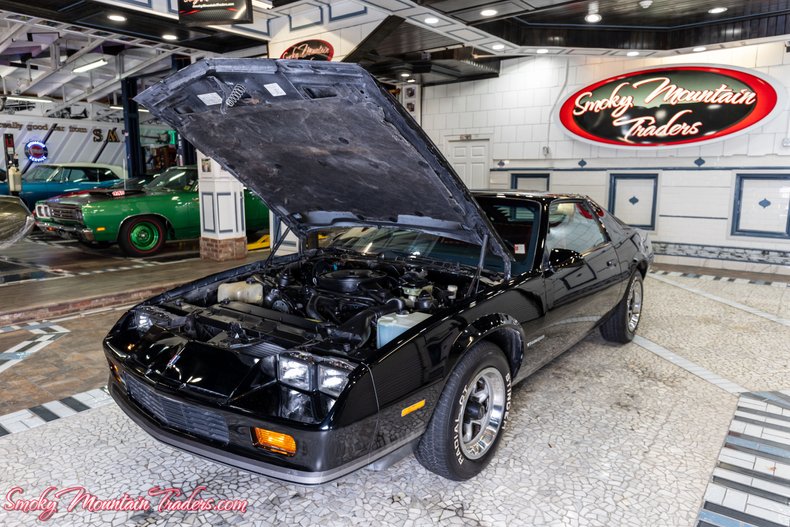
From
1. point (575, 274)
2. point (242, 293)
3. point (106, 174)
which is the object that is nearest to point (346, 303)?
point (242, 293)

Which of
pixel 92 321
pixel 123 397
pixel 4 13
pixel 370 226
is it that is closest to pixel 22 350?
pixel 92 321

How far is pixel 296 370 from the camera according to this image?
6.13 feet

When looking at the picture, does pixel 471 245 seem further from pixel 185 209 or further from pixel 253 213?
pixel 253 213

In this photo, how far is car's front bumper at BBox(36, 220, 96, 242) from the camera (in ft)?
25.8

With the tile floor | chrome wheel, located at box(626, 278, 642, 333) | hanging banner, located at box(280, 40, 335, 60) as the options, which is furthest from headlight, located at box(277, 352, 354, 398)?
hanging banner, located at box(280, 40, 335, 60)

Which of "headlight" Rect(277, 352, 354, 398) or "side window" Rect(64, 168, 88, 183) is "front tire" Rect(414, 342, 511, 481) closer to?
"headlight" Rect(277, 352, 354, 398)

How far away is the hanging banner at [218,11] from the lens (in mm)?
4965

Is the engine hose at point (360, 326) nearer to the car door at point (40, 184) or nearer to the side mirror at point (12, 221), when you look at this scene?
the side mirror at point (12, 221)

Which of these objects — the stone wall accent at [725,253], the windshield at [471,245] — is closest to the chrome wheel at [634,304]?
the windshield at [471,245]

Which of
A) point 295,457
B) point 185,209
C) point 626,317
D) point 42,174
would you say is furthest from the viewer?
point 42,174

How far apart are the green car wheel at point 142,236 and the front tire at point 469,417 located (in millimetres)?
7341

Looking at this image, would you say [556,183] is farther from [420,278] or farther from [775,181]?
[420,278]

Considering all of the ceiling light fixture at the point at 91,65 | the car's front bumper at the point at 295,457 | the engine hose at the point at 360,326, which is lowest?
the car's front bumper at the point at 295,457

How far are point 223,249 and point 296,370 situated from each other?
20.9 ft
